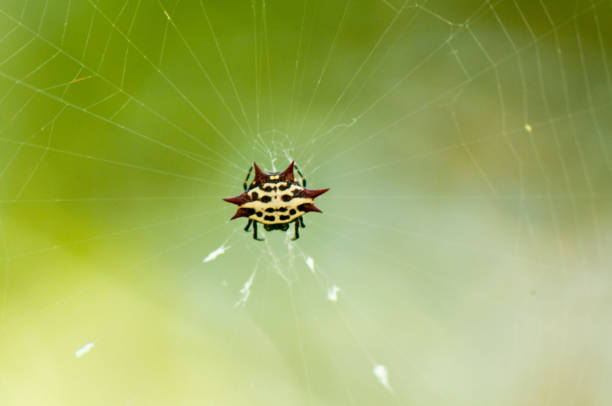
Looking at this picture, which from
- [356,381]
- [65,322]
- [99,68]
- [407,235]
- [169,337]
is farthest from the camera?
[407,235]

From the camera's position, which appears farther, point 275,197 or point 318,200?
point 318,200

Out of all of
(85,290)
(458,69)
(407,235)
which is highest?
(458,69)

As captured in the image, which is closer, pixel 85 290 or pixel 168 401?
pixel 85 290

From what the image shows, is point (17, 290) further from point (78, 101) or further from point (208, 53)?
point (208, 53)

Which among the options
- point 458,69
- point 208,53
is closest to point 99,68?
point 208,53

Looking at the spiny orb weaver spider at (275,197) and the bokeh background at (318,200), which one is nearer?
Result: the spiny orb weaver spider at (275,197)

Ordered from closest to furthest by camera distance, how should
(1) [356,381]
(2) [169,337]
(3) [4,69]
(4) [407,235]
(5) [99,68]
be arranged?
(3) [4,69]
(5) [99,68]
(2) [169,337]
(1) [356,381]
(4) [407,235]

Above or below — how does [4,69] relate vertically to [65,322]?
above

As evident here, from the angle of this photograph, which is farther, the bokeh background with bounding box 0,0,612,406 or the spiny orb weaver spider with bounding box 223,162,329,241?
the bokeh background with bounding box 0,0,612,406
